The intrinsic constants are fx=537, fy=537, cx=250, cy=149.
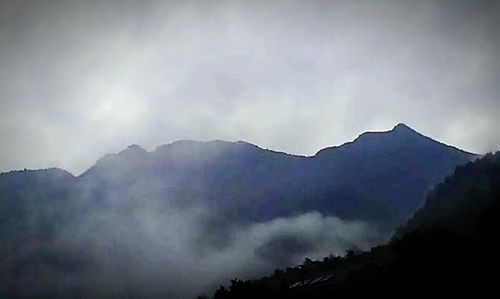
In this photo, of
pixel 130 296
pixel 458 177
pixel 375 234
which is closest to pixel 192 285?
pixel 130 296

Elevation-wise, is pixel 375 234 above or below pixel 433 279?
above

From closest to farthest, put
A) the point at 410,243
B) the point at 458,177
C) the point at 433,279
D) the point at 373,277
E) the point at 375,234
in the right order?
the point at 433,279 → the point at 373,277 → the point at 410,243 → the point at 458,177 → the point at 375,234

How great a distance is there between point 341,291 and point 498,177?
60428 millimetres

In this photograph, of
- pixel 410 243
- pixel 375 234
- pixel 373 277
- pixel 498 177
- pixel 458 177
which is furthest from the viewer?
pixel 375 234

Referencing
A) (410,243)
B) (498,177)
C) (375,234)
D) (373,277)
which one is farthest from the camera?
(375,234)

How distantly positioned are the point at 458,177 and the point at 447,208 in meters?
14.6

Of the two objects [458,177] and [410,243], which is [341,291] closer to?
[410,243]

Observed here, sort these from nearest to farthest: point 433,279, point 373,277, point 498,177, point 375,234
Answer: point 433,279 < point 373,277 < point 498,177 < point 375,234

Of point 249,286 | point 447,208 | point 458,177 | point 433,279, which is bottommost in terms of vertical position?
point 433,279

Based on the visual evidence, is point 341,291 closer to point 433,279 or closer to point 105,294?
point 433,279

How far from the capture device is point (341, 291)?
1859 inches

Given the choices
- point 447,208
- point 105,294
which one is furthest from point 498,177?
point 105,294

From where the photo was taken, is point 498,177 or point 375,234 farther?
point 375,234

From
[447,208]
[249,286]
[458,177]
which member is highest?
[458,177]
